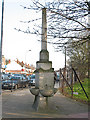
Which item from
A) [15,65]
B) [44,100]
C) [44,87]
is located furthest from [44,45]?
[15,65]

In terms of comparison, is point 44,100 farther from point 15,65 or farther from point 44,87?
point 15,65

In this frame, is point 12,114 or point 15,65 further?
point 15,65

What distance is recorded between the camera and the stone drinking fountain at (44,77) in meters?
8.34

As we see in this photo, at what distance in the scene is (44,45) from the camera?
29.9 ft

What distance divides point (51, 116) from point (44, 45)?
3.32 meters

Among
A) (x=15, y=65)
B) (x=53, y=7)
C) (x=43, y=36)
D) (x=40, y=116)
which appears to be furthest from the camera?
(x=15, y=65)

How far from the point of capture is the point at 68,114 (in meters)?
7.73

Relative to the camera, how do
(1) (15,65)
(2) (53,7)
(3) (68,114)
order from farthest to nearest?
(1) (15,65) < (2) (53,7) < (3) (68,114)

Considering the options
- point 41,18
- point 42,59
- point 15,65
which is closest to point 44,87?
point 42,59

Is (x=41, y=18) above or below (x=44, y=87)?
above

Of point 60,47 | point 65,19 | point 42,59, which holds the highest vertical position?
point 65,19

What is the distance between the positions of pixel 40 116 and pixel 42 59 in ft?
8.91

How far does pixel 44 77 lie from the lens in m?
8.58

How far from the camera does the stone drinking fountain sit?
834 cm
